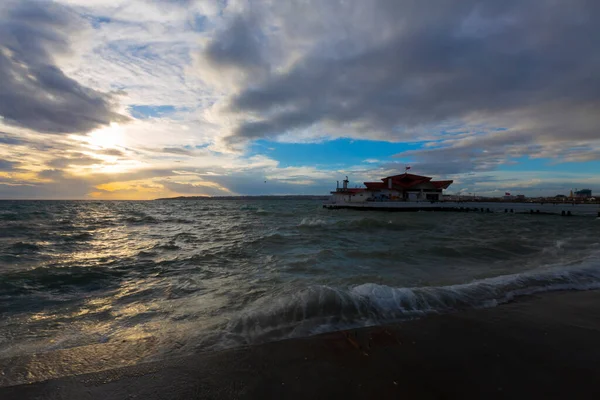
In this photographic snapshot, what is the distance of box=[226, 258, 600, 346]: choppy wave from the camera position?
3.88m

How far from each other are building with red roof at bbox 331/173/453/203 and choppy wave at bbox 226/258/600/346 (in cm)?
4229

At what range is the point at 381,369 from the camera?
2.81 meters

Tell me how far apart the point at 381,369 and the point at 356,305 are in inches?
66.3

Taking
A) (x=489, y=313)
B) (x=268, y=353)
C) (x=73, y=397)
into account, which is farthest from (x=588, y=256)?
(x=73, y=397)

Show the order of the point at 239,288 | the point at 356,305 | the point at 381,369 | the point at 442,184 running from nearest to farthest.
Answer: the point at 381,369 → the point at 356,305 → the point at 239,288 → the point at 442,184

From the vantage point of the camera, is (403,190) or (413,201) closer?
(413,201)

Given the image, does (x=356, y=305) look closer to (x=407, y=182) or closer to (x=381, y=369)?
(x=381, y=369)

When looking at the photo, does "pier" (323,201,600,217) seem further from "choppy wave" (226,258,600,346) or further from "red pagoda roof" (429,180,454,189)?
"choppy wave" (226,258,600,346)

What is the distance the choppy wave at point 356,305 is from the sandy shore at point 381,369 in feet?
1.15

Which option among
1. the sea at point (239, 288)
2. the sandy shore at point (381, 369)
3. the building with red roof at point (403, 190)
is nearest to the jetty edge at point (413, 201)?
the building with red roof at point (403, 190)

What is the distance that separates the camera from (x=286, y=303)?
4602 mm

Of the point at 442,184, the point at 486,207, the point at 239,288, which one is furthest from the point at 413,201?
the point at 239,288

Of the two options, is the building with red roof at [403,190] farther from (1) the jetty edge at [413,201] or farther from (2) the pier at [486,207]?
(2) the pier at [486,207]

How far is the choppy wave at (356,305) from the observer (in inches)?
153
